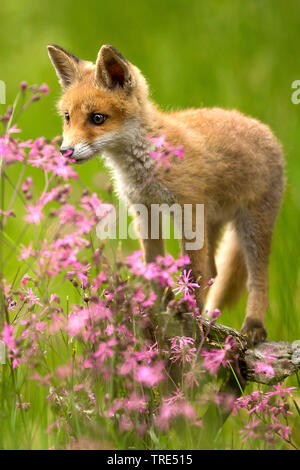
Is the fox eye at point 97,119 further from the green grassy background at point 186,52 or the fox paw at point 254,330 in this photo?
the green grassy background at point 186,52

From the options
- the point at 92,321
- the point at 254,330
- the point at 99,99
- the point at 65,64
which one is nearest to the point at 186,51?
the point at 65,64

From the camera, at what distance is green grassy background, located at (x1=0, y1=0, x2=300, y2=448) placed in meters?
6.66

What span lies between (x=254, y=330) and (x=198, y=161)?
Answer: 1.16 meters

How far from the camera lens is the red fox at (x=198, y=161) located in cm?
397

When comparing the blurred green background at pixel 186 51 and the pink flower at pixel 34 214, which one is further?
the blurred green background at pixel 186 51

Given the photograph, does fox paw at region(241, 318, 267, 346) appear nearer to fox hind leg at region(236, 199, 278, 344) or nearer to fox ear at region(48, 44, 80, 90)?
fox hind leg at region(236, 199, 278, 344)

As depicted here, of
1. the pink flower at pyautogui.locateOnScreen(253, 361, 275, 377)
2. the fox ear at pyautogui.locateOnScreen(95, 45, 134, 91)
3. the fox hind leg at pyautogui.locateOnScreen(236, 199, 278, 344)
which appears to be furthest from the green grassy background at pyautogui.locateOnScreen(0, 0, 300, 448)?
the fox ear at pyautogui.locateOnScreen(95, 45, 134, 91)

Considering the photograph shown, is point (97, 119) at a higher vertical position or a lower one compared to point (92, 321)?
higher

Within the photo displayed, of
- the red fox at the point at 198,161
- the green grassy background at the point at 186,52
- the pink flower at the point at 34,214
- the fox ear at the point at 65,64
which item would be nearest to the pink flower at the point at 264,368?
the red fox at the point at 198,161

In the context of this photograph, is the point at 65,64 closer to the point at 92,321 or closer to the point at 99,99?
the point at 99,99

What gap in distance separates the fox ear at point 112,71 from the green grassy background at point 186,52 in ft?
6.28

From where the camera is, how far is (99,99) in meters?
3.96

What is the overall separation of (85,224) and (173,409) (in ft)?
3.03

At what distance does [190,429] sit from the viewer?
9.50 ft
